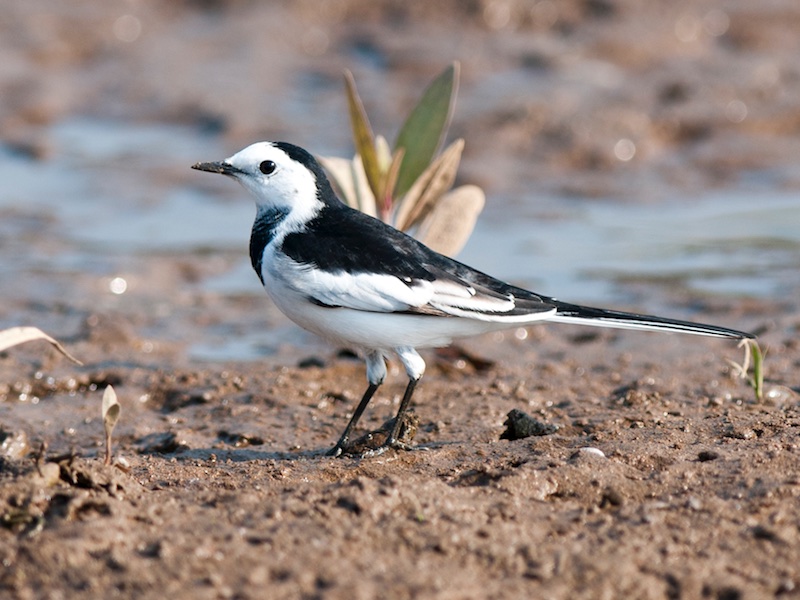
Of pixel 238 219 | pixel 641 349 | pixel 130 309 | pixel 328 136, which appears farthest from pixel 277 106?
pixel 641 349

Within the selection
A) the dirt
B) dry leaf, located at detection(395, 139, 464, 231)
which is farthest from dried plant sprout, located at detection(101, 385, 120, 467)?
dry leaf, located at detection(395, 139, 464, 231)

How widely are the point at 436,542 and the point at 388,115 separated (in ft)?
29.6

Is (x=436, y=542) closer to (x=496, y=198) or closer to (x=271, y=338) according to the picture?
(x=271, y=338)

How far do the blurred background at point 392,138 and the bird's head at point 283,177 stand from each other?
240 cm

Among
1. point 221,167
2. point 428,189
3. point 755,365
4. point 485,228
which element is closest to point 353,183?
point 428,189

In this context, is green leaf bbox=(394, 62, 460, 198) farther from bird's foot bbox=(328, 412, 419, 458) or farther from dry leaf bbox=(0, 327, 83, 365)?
dry leaf bbox=(0, 327, 83, 365)

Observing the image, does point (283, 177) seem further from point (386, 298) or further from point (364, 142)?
point (364, 142)

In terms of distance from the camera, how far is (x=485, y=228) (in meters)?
10.7

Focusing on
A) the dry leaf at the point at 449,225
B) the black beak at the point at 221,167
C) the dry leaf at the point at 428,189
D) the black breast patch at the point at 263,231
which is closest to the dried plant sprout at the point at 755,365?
the dry leaf at the point at 449,225

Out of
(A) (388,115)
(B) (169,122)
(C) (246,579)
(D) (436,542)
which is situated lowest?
(C) (246,579)

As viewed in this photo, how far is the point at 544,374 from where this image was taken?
7.45 meters

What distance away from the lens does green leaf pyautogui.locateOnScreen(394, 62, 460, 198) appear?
7.51m

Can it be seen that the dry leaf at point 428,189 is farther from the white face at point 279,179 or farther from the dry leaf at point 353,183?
the white face at point 279,179

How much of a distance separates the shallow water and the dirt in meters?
0.21
